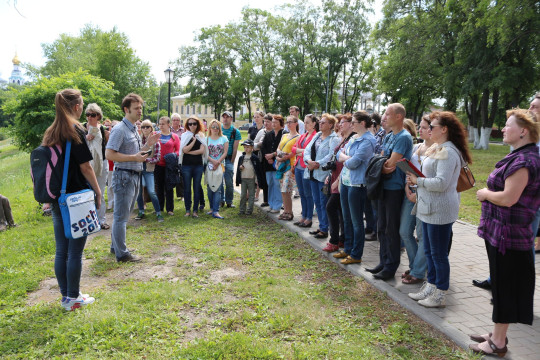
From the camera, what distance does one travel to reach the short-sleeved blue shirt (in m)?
4.39

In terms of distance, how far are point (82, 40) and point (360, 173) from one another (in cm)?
5756

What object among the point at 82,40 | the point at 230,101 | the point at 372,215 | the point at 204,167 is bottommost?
the point at 372,215

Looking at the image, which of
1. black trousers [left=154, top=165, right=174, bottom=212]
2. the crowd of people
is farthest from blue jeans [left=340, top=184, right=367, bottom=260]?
black trousers [left=154, top=165, right=174, bottom=212]

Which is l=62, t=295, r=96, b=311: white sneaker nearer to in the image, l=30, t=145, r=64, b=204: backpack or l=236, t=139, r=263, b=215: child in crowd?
l=30, t=145, r=64, b=204: backpack

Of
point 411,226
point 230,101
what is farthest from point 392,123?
point 230,101

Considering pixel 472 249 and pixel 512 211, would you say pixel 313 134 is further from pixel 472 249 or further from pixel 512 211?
pixel 512 211

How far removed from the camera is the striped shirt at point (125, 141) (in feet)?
16.5

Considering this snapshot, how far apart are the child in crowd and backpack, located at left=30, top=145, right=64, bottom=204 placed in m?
4.92

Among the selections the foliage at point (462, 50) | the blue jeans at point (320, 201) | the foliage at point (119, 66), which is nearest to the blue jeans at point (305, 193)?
the blue jeans at point (320, 201)

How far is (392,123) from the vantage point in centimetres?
441

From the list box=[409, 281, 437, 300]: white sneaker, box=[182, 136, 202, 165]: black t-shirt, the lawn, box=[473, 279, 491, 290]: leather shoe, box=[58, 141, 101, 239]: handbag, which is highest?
box=[182, 136, 202, 165]: black t-shirt

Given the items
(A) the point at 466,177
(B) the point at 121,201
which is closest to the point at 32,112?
(B) the point at 121,201

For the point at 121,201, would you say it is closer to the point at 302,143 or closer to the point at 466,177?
the point at 302,143

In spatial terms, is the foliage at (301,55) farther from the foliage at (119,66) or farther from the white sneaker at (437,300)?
the white sneaker at (437,300)
